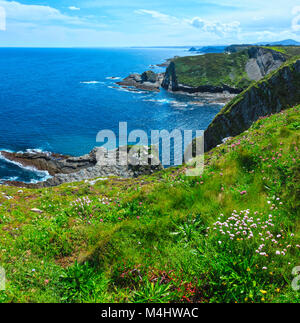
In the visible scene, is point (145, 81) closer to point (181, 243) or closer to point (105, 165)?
point (105, 165)

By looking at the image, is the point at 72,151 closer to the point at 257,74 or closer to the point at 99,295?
the point at 99,295

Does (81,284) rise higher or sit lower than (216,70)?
lower

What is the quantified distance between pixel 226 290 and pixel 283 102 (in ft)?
105

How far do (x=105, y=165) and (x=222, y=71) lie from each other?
118 m

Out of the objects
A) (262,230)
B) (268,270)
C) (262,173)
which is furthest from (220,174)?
(268,270)

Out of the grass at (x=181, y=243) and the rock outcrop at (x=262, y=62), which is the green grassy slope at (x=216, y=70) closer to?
the rock outcrop at (x=262, y=62)

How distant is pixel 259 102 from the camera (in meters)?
32.5

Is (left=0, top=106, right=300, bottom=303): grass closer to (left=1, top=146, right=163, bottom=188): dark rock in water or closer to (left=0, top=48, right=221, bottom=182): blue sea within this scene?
(left=1, top=146, right=163, bottom=188): dark rock in water

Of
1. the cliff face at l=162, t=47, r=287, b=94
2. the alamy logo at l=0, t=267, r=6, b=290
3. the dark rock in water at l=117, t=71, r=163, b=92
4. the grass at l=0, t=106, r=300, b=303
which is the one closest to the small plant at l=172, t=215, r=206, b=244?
the grass at l=0, t=106, r=300, b=303

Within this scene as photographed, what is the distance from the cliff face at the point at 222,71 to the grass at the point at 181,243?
113 metres

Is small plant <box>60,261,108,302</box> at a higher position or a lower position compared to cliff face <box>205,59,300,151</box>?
lower

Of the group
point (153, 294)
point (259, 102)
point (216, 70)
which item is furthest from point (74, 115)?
point (216, 70)

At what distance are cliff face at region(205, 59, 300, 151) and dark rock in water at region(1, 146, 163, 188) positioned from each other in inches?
444

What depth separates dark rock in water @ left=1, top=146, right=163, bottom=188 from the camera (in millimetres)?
28936
